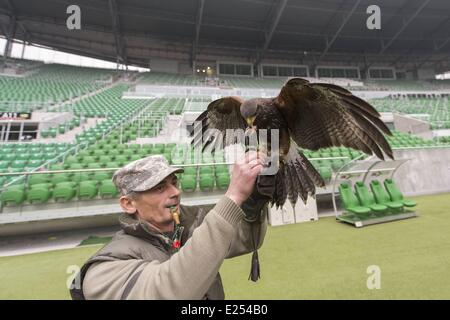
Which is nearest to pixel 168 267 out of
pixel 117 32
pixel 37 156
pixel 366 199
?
pixel 366 199

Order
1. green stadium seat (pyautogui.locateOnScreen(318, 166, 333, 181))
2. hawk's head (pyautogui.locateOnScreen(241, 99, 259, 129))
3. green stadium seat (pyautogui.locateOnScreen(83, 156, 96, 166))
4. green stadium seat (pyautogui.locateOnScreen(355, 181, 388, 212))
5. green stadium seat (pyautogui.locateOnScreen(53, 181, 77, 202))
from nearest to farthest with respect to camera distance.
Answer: hawk's head (pyautogui.locateOnScreen(241, 99, 259, 129))
green stadium seat (pyautogui.locateOnScreen(53, 181, 77, 202))
green stadium seat (pyautogui.locateOnScreen(355, 181, 388, 212))
green stadium seat (pyautogui.locateOnScreen(318, 166, 333, 181))
green stadium seat (pyautogui.locateOnScreen(83, 156, 96, 166))

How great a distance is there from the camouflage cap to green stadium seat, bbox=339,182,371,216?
5293mm

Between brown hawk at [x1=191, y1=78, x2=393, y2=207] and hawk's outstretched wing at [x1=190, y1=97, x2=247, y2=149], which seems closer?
brown hawk at [x1=191, y1=78, x2=393, y2=207]

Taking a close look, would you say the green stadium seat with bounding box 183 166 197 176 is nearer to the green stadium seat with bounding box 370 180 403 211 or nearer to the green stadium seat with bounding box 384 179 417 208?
the green stadium seat with bounding box 370 180 403 211

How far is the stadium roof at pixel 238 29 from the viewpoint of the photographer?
2227 centimetres

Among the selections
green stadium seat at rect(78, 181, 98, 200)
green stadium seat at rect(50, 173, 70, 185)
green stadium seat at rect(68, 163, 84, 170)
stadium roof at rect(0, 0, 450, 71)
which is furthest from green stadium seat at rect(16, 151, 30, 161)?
stadium roof at rect(0, 0, 450, 71)

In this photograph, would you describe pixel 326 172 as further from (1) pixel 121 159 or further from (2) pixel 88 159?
(2) pixel 88 159

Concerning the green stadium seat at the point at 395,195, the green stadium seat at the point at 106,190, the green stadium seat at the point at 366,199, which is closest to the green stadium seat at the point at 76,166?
the green stadium seat at the point at 106,190

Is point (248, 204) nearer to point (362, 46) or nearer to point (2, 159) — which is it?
point (2, 159)

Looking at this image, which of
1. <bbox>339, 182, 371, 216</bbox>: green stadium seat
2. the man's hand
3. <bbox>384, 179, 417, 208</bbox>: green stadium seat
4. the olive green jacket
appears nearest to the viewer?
the olive green jacket

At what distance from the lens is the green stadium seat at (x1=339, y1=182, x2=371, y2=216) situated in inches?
203

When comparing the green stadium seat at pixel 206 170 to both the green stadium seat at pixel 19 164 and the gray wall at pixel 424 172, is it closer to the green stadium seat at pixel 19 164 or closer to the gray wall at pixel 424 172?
the green stadium seat at pixel 19 164

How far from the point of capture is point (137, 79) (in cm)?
2519
